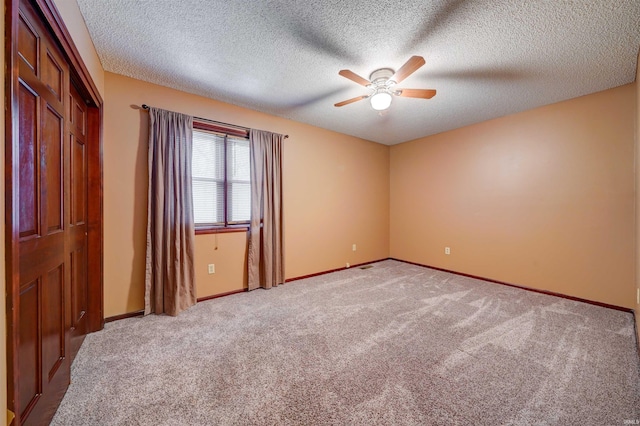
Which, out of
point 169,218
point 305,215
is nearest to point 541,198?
point 305,215

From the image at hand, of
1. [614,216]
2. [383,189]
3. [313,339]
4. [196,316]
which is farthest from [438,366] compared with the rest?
[383,189]

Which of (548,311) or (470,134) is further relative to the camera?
(470,134)

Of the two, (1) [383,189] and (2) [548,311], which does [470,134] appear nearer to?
(1) [383,189]

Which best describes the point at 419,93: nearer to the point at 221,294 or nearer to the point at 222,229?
the point at 222,229

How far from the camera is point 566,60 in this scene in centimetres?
223

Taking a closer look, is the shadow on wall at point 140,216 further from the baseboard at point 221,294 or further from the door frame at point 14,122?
the baseboard at point 221,294

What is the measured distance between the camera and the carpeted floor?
4.52 ft

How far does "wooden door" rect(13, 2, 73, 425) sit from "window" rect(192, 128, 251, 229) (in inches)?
57.2

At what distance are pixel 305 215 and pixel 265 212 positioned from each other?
30.3 inches

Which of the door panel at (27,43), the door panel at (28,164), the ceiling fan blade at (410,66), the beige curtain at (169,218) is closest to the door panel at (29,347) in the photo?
the door panel at (28,164)

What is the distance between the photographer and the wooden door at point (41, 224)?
109cm

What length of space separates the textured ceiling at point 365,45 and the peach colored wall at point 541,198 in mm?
419

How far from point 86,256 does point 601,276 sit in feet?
17.9

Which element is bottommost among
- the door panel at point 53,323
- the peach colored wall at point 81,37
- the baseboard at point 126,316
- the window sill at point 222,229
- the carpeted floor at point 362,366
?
the carpeted floor at point 362,366
